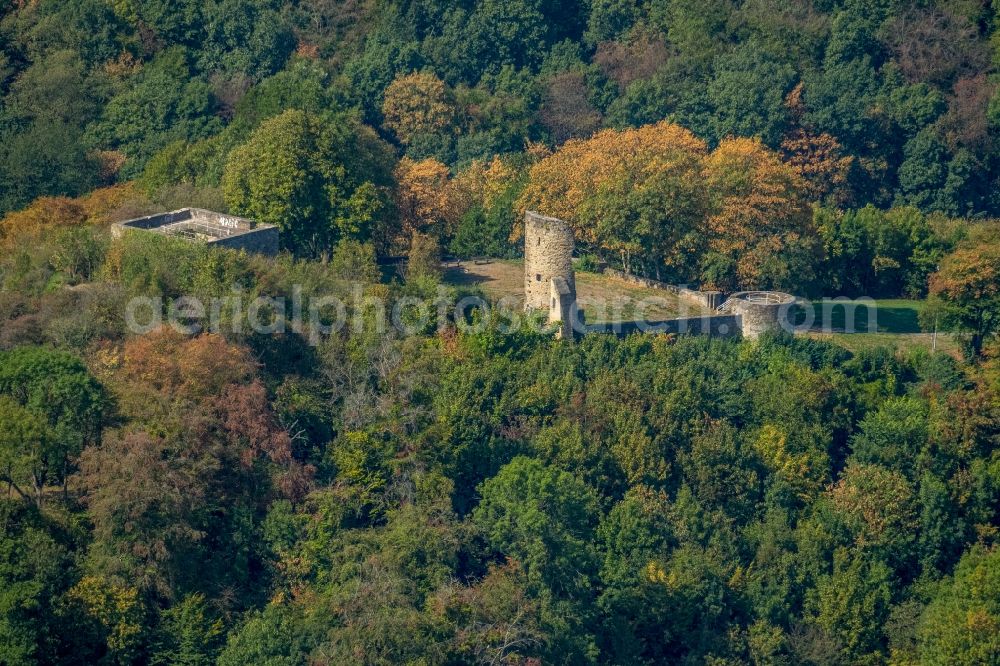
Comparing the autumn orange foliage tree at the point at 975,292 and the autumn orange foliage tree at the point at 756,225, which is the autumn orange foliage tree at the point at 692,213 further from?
the autumn orange foliage tree at the point at 975,292

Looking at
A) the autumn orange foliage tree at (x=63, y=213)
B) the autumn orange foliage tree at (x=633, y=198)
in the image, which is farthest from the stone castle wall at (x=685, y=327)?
the autumn orange foliage tree at (x=63, y=213)

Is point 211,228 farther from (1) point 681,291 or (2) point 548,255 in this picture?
(1) point 681,291

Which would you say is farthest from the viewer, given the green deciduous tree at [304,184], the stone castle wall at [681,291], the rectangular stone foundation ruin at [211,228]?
the stone castle wall at [681,291]

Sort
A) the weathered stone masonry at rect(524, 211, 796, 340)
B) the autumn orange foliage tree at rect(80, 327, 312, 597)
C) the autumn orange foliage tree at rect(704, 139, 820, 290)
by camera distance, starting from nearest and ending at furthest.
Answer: the autumn orange foliage tree at rect(80, 327, 312, 597) → the weathered stone masonry at rect(524, 211, 796, 340) → the autumn orange foliage tree at rect(704, 139, 820, 290)

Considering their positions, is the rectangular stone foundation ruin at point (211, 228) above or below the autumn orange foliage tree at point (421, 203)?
above

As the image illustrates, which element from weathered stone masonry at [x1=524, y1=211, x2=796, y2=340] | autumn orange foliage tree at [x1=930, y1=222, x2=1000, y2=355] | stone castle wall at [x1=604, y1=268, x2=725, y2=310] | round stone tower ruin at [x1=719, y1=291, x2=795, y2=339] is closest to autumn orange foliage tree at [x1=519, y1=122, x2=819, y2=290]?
stone castle wall at [x1=604, y1=268, x2=725, y2=310]

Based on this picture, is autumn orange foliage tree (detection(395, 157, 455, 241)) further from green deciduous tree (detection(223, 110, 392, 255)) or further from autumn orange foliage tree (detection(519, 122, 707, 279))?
green deciduous tree (detection(223, 110, 392, 255))

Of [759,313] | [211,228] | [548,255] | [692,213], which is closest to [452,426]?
[548,255]
